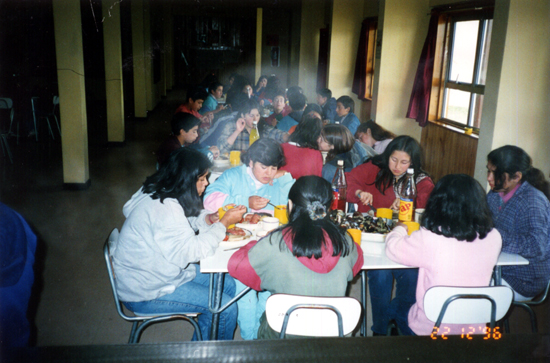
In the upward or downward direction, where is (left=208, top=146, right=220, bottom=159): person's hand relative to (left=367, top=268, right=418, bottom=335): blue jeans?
upward

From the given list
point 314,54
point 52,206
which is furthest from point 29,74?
point 314,54

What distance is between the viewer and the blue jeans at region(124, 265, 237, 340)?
1.94 m

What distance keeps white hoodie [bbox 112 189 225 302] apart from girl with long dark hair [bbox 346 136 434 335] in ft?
3.25

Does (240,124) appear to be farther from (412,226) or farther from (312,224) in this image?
(312,224)

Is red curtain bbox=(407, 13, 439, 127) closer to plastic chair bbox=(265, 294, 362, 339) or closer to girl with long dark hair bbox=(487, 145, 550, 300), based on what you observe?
girl with long dark hair bbox=(487, 145, 550, 300)

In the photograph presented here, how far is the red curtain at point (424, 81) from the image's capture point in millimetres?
5293

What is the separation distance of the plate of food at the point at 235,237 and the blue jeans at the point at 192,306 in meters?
0.26

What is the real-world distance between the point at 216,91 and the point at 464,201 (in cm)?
555

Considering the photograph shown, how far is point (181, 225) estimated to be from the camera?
184 centimetres

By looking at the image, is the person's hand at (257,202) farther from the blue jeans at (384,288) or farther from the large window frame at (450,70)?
the large window frame at (450,70)

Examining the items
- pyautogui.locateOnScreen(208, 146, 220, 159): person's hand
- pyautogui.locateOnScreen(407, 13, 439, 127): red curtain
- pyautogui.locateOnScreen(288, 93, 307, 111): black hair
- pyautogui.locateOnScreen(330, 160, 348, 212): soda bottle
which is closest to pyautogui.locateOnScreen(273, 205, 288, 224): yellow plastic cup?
pyautogui.locateOnScreen(330, 160, 348, 212): soda bottle

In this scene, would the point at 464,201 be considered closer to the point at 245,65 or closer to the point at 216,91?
the point at 216,91

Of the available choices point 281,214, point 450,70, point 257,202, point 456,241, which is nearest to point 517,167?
point 456,241

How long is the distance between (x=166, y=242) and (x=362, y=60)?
6427mm
